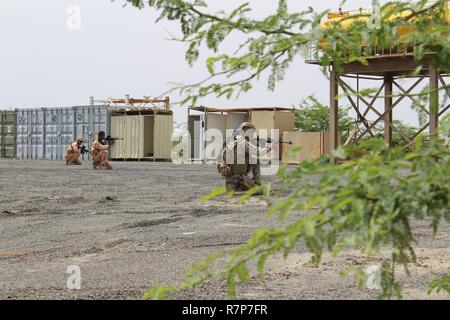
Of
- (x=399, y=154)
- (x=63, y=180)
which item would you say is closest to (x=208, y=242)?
(x=399, y=154)

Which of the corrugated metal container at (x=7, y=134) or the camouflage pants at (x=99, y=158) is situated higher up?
the corrugated metal container at (x=7, y=134)

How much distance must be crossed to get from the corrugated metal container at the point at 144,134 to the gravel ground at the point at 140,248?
21.9 m

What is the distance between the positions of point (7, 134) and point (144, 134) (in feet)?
36.0

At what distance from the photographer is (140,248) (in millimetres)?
8656

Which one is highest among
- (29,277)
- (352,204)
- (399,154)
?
(399,154)

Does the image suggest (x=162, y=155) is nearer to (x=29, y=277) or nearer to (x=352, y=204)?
(x=29, y=277)

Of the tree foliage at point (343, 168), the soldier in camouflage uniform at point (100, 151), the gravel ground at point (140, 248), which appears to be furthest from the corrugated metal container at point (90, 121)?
the tree foliage at point (343, 168)

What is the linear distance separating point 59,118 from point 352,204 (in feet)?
132

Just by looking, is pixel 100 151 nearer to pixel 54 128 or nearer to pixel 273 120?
pixel 273 120

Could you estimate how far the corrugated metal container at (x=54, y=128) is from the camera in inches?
1554

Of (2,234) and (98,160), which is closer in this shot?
(2,234)

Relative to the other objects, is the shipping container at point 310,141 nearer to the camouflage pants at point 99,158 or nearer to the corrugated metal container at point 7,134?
the camouflage pants at point 99,158

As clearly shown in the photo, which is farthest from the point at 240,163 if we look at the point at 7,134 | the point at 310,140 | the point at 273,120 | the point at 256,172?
the point at 7,134
